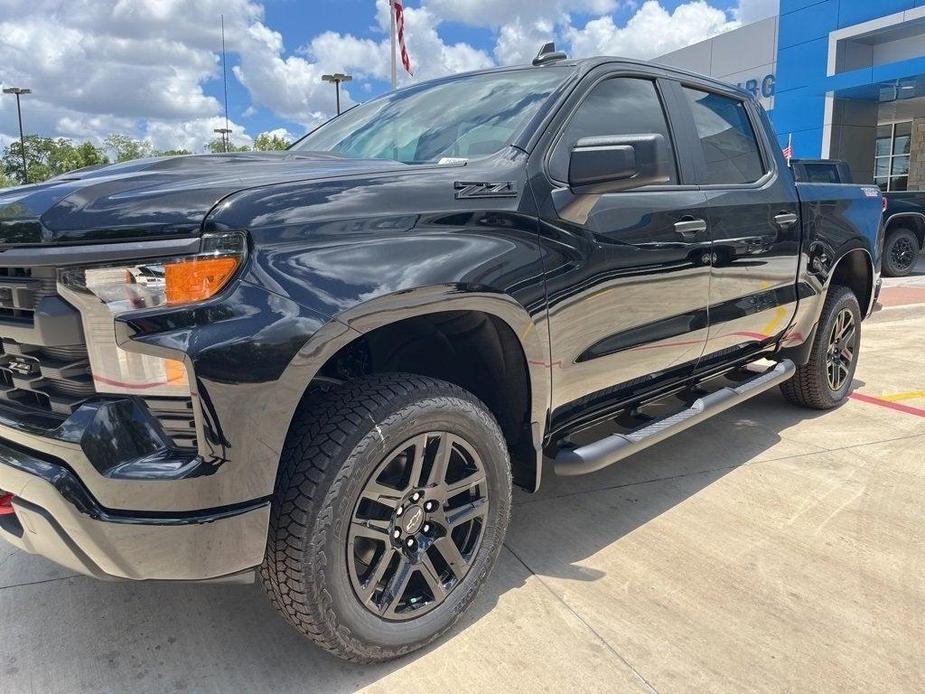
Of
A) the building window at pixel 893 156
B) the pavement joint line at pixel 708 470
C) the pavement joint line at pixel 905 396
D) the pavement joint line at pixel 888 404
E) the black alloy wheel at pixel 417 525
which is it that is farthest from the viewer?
the building window at pixel 893 156

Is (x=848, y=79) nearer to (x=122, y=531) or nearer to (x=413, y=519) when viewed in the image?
(x=413, y=519)

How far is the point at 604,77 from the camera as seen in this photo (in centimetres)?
→ 294

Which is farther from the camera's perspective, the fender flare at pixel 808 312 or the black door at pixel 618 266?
the fender flare at pixel 808 312

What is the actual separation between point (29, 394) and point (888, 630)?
107 inches

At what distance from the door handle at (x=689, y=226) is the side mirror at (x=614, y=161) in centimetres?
67

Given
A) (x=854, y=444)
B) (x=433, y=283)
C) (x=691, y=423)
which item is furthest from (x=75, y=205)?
(x=854, y=444)

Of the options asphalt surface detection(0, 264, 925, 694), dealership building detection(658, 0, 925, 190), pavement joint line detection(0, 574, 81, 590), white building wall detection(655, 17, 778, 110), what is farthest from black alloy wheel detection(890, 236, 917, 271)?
pavement joint line detection(0, 574, 81, 590)

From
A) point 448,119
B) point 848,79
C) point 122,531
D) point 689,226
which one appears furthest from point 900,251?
point 122,531

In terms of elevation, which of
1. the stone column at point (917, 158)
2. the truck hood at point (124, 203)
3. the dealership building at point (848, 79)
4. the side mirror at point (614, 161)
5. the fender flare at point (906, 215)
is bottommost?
the fender flare at point (906, 215)

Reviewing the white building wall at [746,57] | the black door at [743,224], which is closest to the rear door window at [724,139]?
the black door at [743,224]

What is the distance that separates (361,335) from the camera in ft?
6.48

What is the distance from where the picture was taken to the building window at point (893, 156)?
22078mm

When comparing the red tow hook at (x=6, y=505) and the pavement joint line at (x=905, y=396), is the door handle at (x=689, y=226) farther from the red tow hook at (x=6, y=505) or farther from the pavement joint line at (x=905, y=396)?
the pavement joint line at (x=905, y=396)

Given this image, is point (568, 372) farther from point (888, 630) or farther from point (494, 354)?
point (888, 630)
